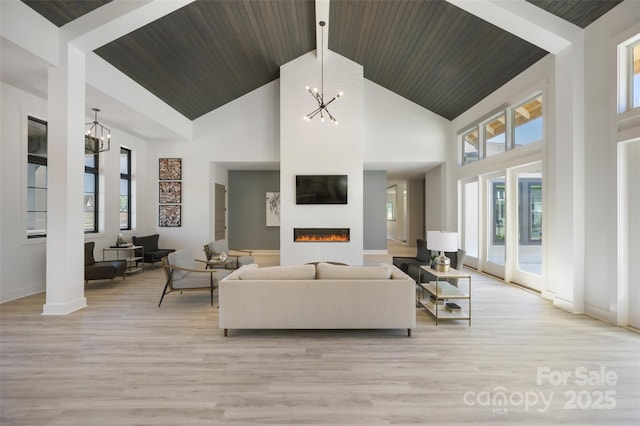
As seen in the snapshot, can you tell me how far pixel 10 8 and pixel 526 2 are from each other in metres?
6.31

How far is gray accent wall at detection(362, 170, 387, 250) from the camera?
9.85 m

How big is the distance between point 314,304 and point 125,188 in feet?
22.8

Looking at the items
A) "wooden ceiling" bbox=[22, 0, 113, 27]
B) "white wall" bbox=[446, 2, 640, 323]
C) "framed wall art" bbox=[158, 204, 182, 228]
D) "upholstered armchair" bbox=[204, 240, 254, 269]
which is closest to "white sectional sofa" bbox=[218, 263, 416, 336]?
"upholstered armchair" bbox=[204, 240, 254, 269]

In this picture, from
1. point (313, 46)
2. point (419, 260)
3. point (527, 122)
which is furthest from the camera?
point (313, 46)

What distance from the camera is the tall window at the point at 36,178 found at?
5.12m

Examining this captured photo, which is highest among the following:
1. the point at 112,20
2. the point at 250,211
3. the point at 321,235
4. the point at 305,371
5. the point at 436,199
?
the point at 112,20

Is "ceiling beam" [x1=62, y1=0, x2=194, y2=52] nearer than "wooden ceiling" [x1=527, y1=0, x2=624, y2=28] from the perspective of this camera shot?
No

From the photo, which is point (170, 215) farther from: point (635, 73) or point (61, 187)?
point (635, 73)

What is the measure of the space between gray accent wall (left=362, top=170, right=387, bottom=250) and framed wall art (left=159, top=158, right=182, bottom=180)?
18.0 feet

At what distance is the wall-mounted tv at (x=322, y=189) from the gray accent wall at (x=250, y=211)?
262 centimetres

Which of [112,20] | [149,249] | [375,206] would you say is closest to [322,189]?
[375,206]

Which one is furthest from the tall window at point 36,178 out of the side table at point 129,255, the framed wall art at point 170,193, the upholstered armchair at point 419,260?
the upholstered armchair at point 419,260

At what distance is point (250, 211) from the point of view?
32.6 ft

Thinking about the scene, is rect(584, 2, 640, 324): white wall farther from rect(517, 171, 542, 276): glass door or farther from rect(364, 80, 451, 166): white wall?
rect(364, 80, 451, 166): white wall
